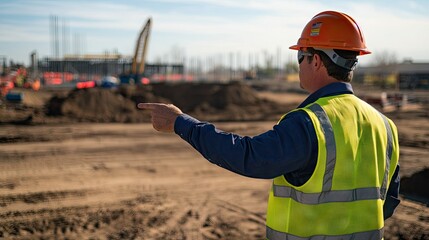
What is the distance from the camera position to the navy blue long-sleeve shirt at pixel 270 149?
5.60ft

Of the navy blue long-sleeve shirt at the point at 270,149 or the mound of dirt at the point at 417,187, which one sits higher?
the navy blue long-sleeve shirt at the point at 270,149

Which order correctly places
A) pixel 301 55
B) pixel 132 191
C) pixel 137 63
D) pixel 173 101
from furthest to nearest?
pixel 137 63, pixel 173 101, pixel 132 191, pixel 301 55

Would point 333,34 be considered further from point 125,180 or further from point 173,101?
point 173,101

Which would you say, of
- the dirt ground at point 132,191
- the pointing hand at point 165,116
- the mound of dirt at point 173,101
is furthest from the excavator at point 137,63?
the pointing hand at point 165,116

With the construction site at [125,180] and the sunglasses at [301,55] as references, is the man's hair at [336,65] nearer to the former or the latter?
the sunglasses at [301,55]

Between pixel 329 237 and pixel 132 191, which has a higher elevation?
pixel 329 237

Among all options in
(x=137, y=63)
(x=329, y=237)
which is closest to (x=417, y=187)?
(x=329, y=237)

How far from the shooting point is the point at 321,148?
5.72 feet

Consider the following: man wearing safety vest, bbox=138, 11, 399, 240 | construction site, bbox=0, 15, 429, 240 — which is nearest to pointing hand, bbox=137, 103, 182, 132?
man wearing safety vest, bbox=138, 11, 399, 240

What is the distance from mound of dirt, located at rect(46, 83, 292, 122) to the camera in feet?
61.4

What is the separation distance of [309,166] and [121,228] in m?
4.57

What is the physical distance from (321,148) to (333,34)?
583mm

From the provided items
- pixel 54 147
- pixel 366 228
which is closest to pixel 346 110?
pixel 366 228

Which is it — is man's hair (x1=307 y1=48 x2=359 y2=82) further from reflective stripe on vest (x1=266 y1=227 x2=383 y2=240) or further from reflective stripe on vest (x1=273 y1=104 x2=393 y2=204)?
reflective stripe on vest (x1=266 y1=227 x2=383 y2=240)
